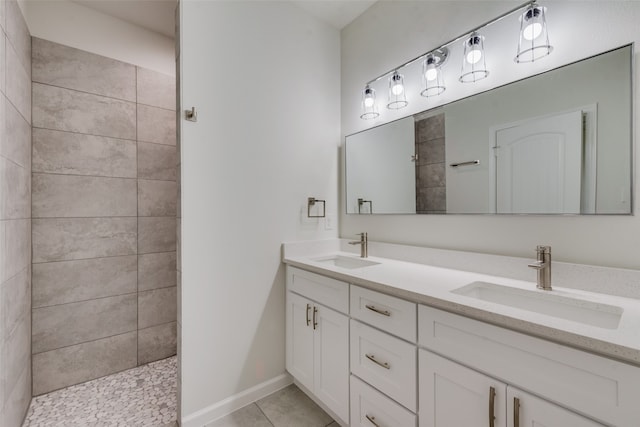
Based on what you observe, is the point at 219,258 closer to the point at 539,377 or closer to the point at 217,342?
the point at 217,342

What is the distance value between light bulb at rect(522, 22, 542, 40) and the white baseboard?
7.78 ft

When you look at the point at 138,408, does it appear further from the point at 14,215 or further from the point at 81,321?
the point at 14,215

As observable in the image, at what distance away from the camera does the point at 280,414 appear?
5.51 feet

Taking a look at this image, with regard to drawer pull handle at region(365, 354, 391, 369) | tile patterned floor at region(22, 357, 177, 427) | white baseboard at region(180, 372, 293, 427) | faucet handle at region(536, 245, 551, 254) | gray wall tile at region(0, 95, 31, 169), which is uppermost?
gray wall tile at region(0, 95, 31, 169)

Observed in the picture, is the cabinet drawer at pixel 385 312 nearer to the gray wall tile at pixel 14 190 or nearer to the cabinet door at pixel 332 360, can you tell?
the cabinet door at pixel 332 360

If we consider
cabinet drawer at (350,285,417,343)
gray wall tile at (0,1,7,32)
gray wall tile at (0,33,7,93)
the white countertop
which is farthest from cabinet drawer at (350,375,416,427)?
gray wall tile at (0,1,7,32)

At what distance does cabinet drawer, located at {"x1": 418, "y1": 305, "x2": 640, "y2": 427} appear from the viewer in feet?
2.27

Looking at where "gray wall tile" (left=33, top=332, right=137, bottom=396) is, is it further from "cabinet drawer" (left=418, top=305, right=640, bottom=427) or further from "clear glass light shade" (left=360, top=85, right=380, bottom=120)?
"clear glass light shade" (left=360, top=85, right=380, bottom=120)

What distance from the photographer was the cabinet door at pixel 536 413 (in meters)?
0.75

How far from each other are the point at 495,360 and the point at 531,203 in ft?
2.55

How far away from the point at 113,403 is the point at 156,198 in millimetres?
1439

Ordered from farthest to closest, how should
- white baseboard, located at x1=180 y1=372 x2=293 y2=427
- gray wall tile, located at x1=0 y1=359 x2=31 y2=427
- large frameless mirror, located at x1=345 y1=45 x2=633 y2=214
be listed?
white baseboard, located at x1=180 y1=372 x2=293 y2=427 → gray wall tile, located at x1=0 y1=359 x2=31 y2=427 → large frameless mirror, located at x1=345 y1=45 x2=633 y2=214

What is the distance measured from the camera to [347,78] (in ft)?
7.47

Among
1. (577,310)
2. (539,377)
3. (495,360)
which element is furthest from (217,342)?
(577,310)
